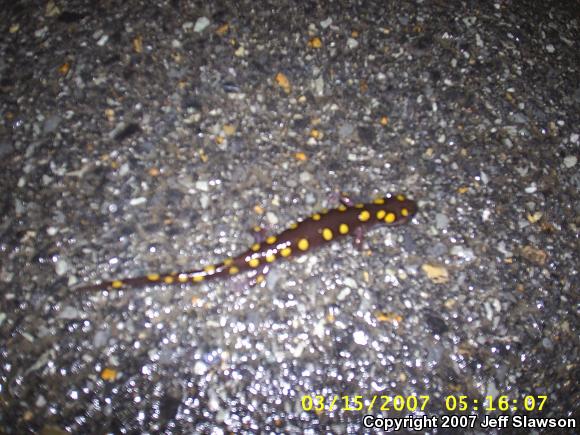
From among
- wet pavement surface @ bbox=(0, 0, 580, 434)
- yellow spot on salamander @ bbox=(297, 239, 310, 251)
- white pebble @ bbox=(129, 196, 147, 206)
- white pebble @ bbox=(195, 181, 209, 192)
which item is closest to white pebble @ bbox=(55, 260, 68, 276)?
wet pavement surface @ bbox=(0, 0, 580, 434)

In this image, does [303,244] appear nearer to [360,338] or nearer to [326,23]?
[360,338]

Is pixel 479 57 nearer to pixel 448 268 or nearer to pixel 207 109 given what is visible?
pixel 448 268

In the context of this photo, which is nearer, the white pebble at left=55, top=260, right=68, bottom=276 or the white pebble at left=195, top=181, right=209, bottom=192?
the white pebble at left=55, top=260, right=68, bottom=276

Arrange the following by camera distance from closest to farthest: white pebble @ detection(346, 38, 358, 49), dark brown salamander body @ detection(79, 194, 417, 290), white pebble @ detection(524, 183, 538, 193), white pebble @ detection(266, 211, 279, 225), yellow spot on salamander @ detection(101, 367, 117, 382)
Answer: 1. yellow spot on salamander @ detection(101, 367, 117, 382)
2. dark brown salamander body @ detection(79, 194, 417, 290)
3. white pebble @ detection(266, 211, 279, 225)
4. white pebble @ detection(524, 183, 538, 193)
5. white pebble @ detection(346, 38, 358, 49)

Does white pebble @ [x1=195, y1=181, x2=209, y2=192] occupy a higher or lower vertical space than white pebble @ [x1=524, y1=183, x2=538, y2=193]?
higher
